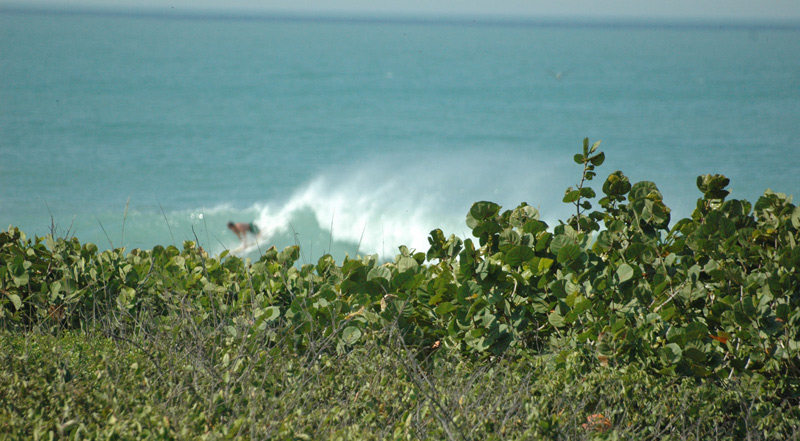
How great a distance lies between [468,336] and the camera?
260 cm

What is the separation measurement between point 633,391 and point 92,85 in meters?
32.2

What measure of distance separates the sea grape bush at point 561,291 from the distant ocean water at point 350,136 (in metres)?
1.91

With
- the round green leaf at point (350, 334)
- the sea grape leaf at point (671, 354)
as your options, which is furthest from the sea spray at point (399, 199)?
the sea grape leaf at point (671, 354)

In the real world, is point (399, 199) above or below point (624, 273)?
below

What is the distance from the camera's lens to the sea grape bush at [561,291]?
2.42 m

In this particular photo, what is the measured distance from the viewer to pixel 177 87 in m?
31.3

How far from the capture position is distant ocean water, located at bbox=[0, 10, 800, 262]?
13023mm

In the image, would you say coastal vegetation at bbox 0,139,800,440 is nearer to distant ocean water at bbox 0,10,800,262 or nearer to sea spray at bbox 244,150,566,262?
distant ocean water at bbox 0,10,800,262

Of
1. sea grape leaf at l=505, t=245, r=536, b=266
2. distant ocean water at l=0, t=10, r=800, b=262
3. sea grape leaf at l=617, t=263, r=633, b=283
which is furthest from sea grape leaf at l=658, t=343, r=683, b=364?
distant ocean water at l=0, t=10, r=800, b=262

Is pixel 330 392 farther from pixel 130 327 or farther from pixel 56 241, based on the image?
pixel 56 241

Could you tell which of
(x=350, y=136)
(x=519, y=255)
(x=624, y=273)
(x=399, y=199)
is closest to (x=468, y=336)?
(x=519, y=255)

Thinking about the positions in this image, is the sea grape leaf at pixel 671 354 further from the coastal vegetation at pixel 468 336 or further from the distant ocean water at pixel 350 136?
the distant ocean water at pixel 350 136

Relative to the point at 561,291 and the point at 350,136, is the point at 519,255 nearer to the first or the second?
the point at 561,291

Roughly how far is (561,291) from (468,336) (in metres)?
0.40
